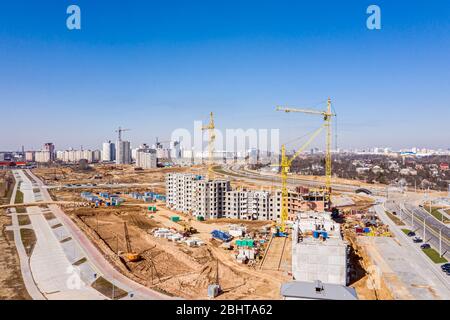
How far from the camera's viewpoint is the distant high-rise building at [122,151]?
99863 mm

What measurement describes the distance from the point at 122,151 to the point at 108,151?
25400 mm

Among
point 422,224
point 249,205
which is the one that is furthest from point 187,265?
point 422,224

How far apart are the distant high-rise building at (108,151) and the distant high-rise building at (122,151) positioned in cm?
2272

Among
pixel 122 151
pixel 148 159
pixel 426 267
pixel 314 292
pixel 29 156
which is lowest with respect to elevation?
pixel 426 267

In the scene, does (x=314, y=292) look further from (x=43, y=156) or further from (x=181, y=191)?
(x=43, y=156)

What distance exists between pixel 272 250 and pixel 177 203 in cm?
1458

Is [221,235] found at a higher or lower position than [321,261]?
lower

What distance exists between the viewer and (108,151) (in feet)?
404

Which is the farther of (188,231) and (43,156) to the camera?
(43,156)

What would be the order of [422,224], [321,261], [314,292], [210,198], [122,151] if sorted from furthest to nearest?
[122,151] → [210,198] → [422,224] → [321,261] → [314,292]

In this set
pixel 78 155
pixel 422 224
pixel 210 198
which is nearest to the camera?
pixel 422 224

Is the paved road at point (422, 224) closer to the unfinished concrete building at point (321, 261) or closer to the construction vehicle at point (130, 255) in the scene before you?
the unfinished concrete building at point (321, 261)

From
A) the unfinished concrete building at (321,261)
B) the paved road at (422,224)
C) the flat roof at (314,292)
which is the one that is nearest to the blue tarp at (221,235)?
the unfinished concrete building at (321,261)
